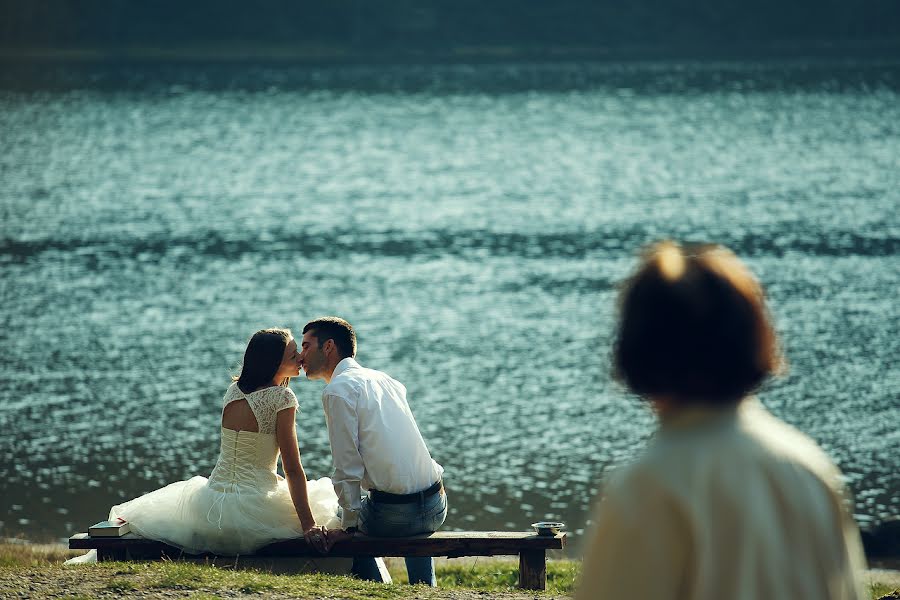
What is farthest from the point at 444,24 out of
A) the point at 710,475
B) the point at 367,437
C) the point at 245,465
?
the point at 710,475

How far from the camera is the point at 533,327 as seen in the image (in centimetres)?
1973

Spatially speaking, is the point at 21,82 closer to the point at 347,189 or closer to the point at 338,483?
the point at 347,189

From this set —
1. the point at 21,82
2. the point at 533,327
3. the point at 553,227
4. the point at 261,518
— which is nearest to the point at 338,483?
the point at 261,518

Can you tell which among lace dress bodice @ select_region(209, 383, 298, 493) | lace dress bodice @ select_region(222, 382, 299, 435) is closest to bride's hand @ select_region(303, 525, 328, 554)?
lace dress bodice @ select_region(209, 383, 298, 493)

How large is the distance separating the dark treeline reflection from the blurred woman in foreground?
8018 cm

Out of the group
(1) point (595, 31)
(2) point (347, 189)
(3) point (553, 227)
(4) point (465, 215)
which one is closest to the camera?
(3) point (553, 227)

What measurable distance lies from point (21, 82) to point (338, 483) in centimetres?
6453

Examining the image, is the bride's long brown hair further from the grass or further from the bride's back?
the grass

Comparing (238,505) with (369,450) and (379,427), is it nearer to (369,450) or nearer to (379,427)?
Answer: (369,450)

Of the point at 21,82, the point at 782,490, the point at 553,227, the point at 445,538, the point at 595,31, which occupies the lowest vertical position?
the point at 445,538

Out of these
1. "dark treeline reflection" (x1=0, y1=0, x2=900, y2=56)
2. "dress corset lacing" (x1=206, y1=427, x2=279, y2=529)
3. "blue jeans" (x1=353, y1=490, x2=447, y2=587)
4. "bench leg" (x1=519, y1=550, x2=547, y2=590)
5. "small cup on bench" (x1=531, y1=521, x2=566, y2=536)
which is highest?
"dark treeline reflection" (x1=0, y1=0, x2=900, y2=56)

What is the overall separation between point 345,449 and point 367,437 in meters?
0.13

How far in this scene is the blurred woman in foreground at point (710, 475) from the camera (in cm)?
226

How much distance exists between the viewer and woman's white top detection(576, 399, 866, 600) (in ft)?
7.39
